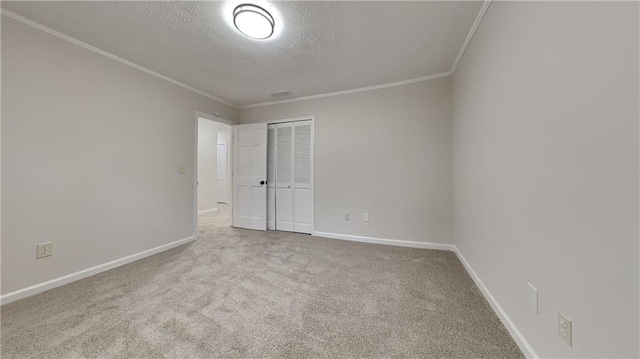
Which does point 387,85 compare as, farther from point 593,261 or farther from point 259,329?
point 259,329

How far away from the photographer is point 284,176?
4.16 meters

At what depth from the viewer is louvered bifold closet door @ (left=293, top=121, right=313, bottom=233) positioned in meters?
3.93

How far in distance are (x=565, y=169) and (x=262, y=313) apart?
2.01m

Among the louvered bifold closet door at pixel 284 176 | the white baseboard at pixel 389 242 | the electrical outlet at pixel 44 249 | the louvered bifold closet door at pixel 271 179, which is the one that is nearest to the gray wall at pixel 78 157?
the electrical outlet at pixel 44 249

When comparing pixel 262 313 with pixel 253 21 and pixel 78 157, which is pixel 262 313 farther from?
pixel 78 157

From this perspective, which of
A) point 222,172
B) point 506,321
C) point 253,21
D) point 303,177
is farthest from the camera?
point 222,172

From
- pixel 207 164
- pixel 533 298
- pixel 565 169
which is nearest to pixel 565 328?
pixel 533 298

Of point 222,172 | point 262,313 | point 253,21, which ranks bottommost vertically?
point 262,313

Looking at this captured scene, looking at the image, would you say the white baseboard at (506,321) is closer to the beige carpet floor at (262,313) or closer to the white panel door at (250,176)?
the beige carpet floor at (262,313)

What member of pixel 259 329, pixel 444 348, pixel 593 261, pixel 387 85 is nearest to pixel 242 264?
pixel 259 329

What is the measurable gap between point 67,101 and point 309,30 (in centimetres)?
247

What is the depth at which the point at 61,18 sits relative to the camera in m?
1.92

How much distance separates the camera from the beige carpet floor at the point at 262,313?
1.36 m

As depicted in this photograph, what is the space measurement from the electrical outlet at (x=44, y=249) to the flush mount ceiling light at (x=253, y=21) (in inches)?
105
